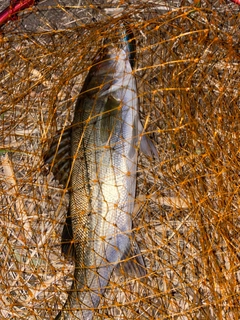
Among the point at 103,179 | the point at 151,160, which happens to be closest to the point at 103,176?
the point at 103,179

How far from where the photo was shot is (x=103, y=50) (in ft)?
11.1

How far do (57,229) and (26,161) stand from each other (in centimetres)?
59

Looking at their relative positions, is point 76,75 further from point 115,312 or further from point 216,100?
point 115,312

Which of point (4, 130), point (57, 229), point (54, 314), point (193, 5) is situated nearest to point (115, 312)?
point (54, 314)

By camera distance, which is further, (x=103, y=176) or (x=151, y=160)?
(x=151, y=160)

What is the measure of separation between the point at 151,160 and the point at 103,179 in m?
0.47

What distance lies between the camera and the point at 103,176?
3.28 m

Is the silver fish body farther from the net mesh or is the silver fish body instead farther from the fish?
the net mesh

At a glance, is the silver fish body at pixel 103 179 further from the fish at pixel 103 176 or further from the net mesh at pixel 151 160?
the net mesh at pixel 151 160

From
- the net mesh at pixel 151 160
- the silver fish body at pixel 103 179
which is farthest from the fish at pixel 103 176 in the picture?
the net mesh at pixel 151 160

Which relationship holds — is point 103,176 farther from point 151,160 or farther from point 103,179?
point 151,160

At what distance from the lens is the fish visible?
128 inches

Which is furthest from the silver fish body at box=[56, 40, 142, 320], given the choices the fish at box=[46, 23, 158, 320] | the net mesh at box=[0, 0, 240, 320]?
the net mesh at box=[0, 0, 240, 320]

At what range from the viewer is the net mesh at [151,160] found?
3393mm
